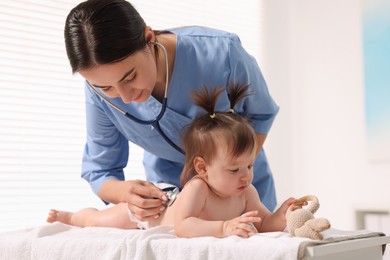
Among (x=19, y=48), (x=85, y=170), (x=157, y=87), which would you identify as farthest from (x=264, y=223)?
(x=19, y=48)

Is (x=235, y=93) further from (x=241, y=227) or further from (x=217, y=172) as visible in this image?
(x=241, y=227)

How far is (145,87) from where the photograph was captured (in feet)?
4.47

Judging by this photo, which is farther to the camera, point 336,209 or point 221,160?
point 336,209

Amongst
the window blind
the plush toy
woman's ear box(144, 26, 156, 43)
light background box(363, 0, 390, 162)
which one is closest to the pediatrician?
woman's ear box(144, 26, 156, 43)

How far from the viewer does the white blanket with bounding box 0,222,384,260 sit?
968 mm

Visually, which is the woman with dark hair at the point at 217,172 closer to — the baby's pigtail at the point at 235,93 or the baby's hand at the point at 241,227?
the baby's pigtail at the point at 235,93

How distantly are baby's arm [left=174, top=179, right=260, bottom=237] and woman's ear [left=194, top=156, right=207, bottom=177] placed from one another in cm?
2

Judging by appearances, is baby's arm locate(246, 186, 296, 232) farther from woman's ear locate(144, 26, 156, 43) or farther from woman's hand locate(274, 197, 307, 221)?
woman's ear locate(144, 26, 156, 43)

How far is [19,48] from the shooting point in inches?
95.9

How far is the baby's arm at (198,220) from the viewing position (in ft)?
3.64

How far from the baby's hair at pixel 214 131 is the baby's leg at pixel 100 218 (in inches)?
6.8

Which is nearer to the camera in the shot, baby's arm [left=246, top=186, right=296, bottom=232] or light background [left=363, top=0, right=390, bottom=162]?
baby's arm [left=246, top=186, right=296, bottom=232]

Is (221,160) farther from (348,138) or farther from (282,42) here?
(282,42)

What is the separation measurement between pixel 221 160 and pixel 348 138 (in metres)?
2.00
